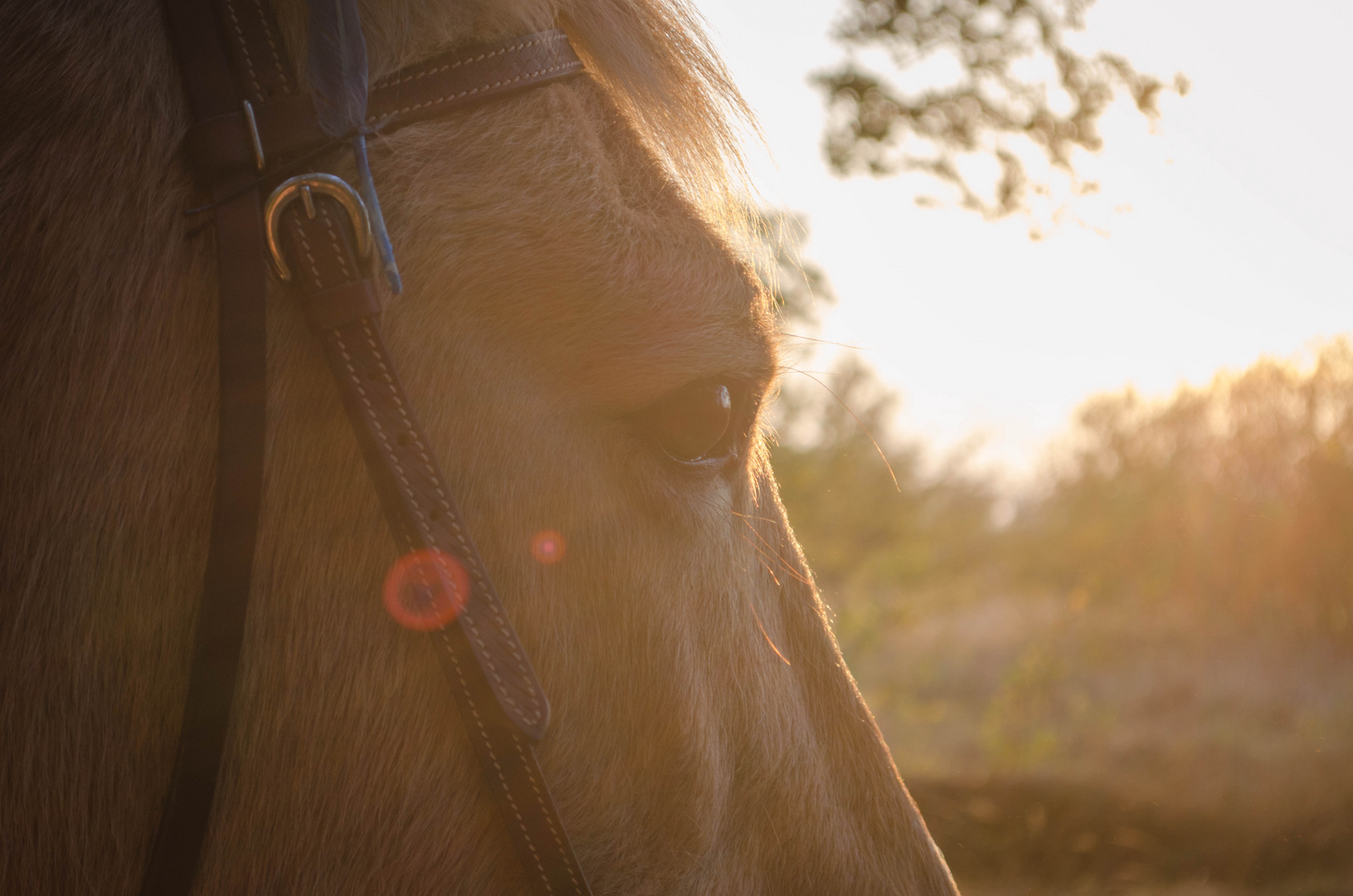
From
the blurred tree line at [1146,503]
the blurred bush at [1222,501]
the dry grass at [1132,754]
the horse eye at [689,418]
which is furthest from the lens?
the blurred bush at [1222,501]

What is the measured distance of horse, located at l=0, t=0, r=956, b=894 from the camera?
85 cm

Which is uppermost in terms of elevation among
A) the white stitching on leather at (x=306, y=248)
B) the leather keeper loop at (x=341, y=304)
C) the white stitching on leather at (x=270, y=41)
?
the white stitching on leather at (x=270, y=41)

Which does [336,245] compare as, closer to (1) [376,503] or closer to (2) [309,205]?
(2) [309,205]

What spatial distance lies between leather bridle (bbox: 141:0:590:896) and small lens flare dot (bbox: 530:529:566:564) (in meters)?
0.08

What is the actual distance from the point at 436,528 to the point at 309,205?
1.26 feet

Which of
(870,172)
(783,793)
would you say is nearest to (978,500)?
(870,172)

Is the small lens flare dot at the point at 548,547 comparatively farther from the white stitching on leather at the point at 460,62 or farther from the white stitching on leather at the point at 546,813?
the white stitching on leather at the point at 460,62

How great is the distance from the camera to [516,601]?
3.36 ft

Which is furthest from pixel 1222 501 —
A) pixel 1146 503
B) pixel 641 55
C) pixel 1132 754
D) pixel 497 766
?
pixel 497 766

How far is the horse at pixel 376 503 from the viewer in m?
0.85

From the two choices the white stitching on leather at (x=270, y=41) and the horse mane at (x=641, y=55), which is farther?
the horse mane at (x=641, y=55)

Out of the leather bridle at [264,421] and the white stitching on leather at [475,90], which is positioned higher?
the white stitching on leather at [475,90]

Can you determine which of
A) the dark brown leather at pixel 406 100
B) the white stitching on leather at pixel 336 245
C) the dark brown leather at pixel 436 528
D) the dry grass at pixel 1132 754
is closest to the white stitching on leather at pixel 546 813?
the dark brown leather at pixel 436 528

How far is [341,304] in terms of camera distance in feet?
3.02
